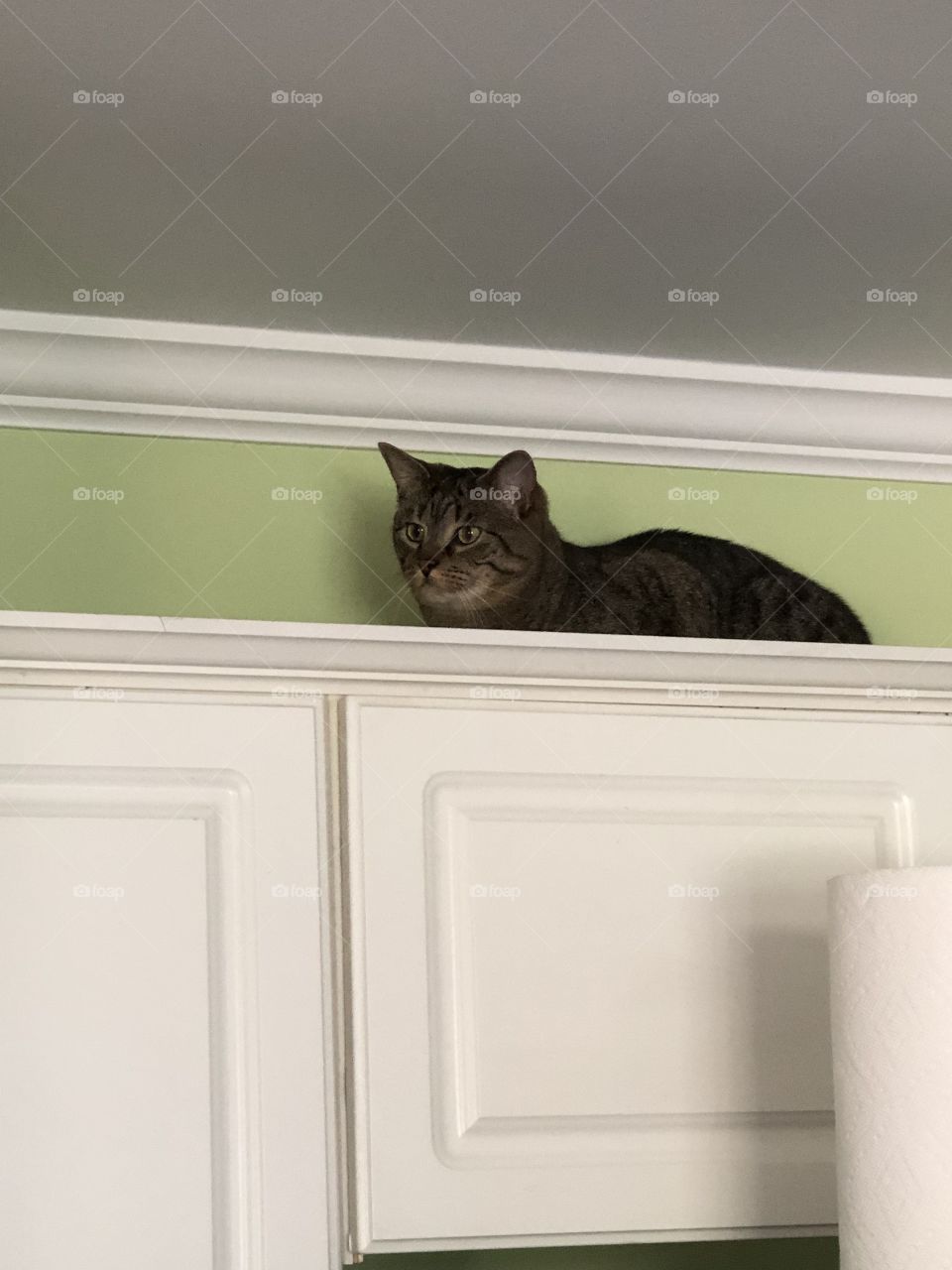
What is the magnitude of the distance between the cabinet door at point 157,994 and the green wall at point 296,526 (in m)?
0.39

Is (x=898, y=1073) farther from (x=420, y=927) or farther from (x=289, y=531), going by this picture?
(x=289, y=531)

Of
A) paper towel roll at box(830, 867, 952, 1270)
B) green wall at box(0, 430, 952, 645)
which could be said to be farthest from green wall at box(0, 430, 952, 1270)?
paper towel roll at box(830, 867, 952, 1270)

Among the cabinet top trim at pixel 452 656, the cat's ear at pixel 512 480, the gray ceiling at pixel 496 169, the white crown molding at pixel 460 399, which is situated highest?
the gray ceiling at pixel 496 169

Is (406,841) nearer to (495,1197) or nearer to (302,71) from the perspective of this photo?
(495,1197)

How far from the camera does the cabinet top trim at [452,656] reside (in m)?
1.03

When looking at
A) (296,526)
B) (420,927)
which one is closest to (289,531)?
(296,526)

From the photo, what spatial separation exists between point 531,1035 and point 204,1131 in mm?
258

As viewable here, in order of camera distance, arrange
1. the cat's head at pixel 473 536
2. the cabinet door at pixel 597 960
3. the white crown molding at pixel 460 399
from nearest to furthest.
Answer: the cabinet door at pixel 597 960 → the cat's head at pixel 473 536 → the white crown molding at pixel 460 399

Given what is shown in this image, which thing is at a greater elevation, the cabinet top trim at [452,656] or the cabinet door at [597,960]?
the cabinet top trim at [452,656]

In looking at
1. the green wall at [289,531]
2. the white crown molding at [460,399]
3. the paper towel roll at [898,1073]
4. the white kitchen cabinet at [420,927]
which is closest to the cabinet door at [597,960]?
the white kitchen cabinet at [420,927]

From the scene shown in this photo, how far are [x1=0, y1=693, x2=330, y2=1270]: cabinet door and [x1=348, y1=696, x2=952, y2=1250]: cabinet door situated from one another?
0.19ft

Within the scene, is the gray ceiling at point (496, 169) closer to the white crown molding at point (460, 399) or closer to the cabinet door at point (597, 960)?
the white crown molding at point (460, 399)

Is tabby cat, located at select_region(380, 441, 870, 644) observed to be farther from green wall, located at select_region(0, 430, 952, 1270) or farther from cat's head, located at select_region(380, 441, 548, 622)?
green wall, located at select_region(0, 430, 952, 1270)

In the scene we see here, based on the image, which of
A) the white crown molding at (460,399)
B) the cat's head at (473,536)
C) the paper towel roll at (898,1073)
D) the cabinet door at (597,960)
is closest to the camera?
the paper towel roll at (898,1073)
